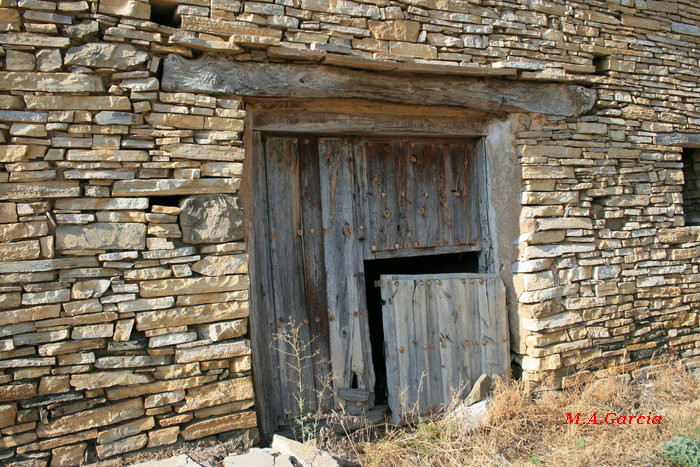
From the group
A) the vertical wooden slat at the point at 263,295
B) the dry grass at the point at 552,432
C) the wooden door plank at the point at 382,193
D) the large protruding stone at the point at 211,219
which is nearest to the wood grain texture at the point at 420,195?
the wooden door plank at the point at 382,193

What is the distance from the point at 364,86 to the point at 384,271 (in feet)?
8.38

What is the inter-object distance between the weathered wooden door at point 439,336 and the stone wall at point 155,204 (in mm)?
257

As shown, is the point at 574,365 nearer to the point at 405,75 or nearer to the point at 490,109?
the point at 490,109

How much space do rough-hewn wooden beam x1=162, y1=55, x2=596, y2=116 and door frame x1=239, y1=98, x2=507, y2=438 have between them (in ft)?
0.38

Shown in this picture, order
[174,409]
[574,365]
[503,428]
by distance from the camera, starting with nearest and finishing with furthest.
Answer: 1. [174,409]
2. [503,428]
3. [574,365]

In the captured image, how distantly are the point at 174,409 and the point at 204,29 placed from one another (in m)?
2.33

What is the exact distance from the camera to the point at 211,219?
132 inches

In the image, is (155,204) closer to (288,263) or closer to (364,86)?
(288,263)

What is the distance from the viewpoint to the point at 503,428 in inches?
149

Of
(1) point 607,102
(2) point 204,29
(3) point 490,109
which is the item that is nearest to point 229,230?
(2) point 204,29

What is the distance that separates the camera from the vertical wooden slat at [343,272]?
402cm

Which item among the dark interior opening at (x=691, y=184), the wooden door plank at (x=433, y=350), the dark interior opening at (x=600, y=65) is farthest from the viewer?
the dark interior opening at (x=691, y=184)

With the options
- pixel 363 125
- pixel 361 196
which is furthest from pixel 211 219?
pixel 363 125

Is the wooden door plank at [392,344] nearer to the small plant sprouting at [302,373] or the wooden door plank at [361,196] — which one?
the wooden door plank at [361,196]
